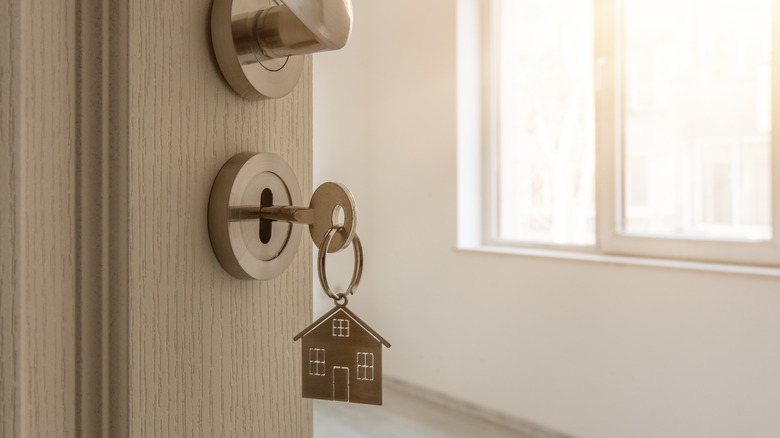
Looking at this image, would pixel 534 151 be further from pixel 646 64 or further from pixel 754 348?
pixel 754 348

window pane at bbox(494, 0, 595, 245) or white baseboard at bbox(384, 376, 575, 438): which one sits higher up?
window pane at bbox(494, 0, 595, 245)

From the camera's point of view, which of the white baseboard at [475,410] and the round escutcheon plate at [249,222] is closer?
the round escutcheon plate at [249,222]

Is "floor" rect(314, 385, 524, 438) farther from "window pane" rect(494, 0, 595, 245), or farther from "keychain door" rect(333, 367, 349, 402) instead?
"keychain door" rect(333, 367, 349, 402)

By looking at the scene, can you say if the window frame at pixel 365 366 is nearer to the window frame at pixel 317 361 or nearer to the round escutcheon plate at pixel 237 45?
the window frame at pixel 317 361

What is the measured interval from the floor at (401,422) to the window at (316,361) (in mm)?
1974

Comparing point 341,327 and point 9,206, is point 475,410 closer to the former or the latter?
point 341,327

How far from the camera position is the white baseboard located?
2.14m

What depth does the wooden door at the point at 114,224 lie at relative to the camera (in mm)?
193

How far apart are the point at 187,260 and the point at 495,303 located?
84.5 inches

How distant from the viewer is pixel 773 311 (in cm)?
157

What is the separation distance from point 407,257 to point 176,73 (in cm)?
244

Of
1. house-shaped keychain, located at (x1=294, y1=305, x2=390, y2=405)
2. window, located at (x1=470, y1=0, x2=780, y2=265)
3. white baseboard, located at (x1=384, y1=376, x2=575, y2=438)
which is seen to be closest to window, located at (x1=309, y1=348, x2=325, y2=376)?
house-shaped keychain, located at (x1=294, y1=305, x2=390, y2=405)

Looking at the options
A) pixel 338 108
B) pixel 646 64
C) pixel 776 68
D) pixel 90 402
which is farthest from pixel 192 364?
pixel 338 108

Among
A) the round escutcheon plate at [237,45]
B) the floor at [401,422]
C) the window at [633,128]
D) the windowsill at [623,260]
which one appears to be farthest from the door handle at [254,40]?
the floor at [401,422]
